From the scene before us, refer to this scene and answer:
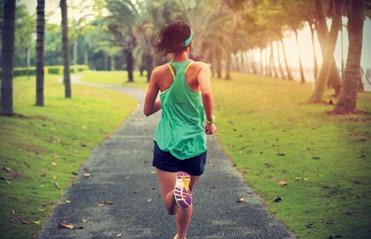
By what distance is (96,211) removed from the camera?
23.0ft

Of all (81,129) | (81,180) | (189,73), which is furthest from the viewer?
(81,129)

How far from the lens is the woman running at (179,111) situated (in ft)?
14.5

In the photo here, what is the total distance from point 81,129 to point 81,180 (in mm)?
7273

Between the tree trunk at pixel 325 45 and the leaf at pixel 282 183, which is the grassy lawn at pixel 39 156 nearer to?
→ the leaf at pixel 282 183

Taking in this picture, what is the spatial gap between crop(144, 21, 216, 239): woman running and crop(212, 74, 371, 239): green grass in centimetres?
177

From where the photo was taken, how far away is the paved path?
589cm

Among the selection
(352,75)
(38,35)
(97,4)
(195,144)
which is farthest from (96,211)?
(97,4)

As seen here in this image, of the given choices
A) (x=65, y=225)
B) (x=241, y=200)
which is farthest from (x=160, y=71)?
(x=241, y=200)

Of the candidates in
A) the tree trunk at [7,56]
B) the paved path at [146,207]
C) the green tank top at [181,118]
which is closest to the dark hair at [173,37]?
the green tank top at [181,118]

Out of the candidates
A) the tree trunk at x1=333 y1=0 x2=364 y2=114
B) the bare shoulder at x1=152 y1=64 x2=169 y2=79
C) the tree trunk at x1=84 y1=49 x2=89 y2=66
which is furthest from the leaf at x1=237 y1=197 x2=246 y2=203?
the tree trunk at x1=84 y1=49 x2=89 y2=66

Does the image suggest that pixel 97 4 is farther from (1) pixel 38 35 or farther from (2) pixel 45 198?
(2) pixel 45 198

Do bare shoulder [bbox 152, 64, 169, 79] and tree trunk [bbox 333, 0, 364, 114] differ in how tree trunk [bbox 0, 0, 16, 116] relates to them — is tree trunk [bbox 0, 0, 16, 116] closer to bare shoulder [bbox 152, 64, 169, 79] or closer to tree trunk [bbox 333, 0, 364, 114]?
tree trunk [bbox 333, 0, 364, 114]

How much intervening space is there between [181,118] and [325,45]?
67.3ft

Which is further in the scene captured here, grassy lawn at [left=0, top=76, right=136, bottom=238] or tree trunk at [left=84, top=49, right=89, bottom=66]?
tree trunk at [left=84, top=49, right=89, bottom=66]
